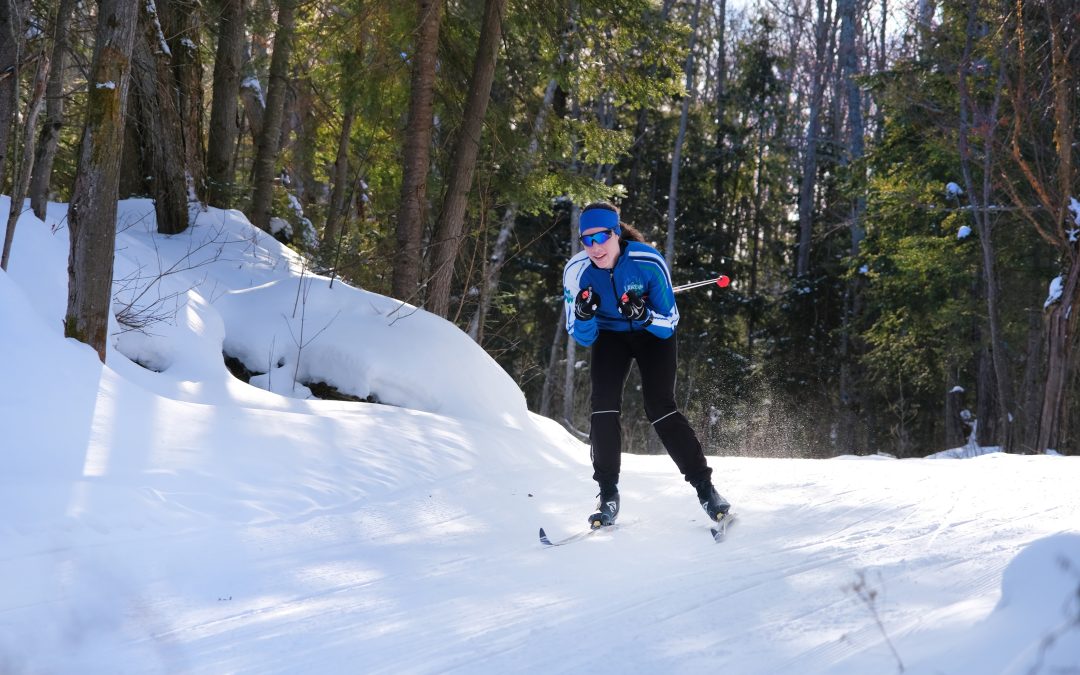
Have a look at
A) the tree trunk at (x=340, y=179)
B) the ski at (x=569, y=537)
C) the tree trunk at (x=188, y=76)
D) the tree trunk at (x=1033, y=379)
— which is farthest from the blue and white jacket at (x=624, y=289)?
the tree trunk at (x=1033, y=379)

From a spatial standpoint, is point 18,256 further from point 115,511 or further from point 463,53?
point 463,53

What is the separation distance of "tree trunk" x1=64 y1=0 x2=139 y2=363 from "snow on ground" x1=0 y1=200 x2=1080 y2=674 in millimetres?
312

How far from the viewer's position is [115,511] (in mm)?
4078

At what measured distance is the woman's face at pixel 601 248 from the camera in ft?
16.4

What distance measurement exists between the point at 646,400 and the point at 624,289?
655mm

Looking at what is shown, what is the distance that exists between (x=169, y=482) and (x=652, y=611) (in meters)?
2.67

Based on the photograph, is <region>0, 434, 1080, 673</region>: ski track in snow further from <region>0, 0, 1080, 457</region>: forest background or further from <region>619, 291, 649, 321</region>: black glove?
<region>0, 0, 1080, 457</region>: forest background

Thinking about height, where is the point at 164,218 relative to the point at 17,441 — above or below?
above

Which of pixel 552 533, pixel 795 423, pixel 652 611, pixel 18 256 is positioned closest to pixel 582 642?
pixel 652 611

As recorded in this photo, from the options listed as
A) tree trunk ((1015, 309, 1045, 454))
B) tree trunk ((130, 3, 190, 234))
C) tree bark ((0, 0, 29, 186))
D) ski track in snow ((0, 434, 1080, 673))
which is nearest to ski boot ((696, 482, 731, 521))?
ski track in snow ((0, 434, 1080, 673))

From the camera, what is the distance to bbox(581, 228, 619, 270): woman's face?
5.00 metres

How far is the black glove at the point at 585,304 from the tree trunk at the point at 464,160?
5.95 meters

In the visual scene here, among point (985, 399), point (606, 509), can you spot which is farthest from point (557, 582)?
point (985, 399)

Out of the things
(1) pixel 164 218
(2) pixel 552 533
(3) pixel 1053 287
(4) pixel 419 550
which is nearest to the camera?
(4) pixel 419 550
